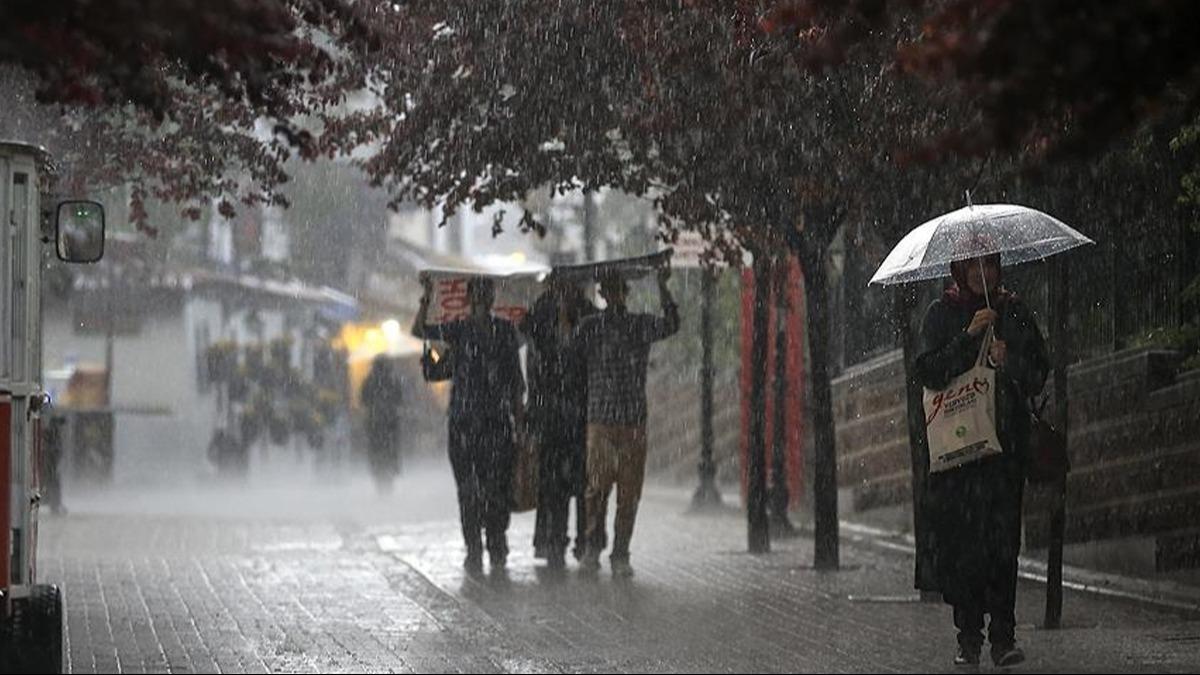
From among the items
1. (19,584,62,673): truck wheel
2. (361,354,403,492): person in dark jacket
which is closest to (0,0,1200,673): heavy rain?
(19,584,62,673): truck wheel

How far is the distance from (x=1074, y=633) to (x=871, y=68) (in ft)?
11.5

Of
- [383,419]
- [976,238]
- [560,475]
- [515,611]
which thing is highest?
[976,238]

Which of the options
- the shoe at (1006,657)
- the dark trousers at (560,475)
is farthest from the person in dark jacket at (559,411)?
the shoe at (1006,657)

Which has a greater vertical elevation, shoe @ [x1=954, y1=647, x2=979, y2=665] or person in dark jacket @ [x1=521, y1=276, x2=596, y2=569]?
person in dark jacket @ [x1=521, y1=276, x2=596, y2=569]

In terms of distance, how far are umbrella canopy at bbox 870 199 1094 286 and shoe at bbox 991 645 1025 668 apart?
1.72 meters

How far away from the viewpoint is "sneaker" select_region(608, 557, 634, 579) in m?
15.5

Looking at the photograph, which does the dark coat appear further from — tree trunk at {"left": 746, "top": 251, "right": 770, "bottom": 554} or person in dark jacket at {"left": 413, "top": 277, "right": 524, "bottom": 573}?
tree trunk at {"left": 746, "top": 251, "right": 770, "bottom": 554}

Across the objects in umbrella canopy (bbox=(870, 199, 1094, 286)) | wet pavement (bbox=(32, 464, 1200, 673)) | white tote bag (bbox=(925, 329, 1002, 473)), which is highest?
umbrella canopy (bbox=(870, 199, 1094, 286))

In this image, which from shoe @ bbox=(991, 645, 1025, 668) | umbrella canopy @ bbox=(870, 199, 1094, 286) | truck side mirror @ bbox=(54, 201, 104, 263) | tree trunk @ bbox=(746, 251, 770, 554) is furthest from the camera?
tree trunk @ bbox=(746, 251, 770, 554)

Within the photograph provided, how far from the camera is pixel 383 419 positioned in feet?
96.1

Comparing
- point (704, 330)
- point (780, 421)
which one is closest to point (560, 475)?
point (780, 421)

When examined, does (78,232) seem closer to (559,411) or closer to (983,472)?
(983,472)

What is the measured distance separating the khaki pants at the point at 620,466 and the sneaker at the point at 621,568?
0.28 ft

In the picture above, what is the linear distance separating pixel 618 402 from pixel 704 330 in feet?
27.4
